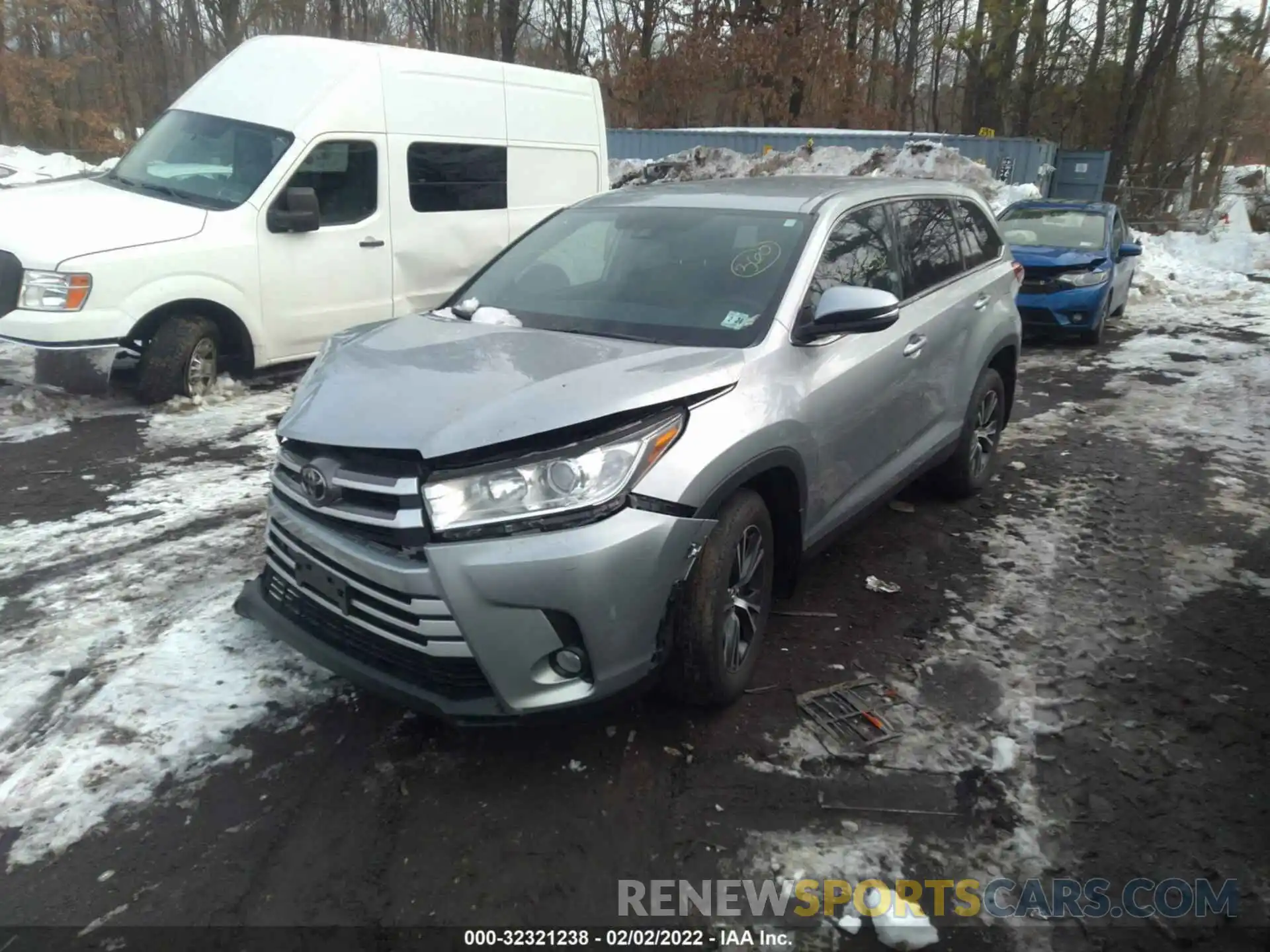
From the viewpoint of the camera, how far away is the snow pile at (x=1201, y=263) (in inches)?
620

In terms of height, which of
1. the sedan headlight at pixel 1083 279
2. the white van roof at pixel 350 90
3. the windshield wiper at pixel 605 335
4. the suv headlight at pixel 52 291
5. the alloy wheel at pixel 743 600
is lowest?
the alloy wheel at pixel 743 600

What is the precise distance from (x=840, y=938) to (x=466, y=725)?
1.17 m

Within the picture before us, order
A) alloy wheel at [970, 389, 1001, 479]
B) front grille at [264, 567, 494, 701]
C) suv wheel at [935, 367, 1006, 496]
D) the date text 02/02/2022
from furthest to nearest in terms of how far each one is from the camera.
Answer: alloy wheel at [970, 389, 1001, 479] → suv wheel at [935, 367, 1006, 496] → front grille at [264, 567, 494, 701] → the date text 02/02/2022

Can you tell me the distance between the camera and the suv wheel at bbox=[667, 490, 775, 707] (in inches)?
121

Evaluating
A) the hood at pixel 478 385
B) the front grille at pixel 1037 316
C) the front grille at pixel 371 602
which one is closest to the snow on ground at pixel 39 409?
the hood at pixel 478 385

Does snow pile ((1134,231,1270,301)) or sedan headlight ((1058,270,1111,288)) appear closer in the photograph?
sedan headlight ((1058,270,1111,288))

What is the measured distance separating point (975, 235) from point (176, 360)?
17.6ft

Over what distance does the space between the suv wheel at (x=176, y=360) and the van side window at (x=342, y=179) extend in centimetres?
131

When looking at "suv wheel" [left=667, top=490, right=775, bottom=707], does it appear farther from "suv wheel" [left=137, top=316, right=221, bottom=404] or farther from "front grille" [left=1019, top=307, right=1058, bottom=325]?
"front grille" [left=1019, top=307, right=1058, bottom=325]

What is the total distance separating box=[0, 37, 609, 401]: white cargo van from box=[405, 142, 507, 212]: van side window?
0.01 meters

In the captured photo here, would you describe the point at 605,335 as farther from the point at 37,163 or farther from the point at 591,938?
the point at 37,163

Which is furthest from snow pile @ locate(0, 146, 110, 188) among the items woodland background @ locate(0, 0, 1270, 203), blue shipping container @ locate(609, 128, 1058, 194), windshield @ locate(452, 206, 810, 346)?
windshield @ locate(452, 206, 810, 346)

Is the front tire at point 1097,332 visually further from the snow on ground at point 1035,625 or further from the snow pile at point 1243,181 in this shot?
the snow pile at point 1243,181

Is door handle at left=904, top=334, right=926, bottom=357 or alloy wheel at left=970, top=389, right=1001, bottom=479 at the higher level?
door handle at left=904, top=334, right=926, bottom=357
